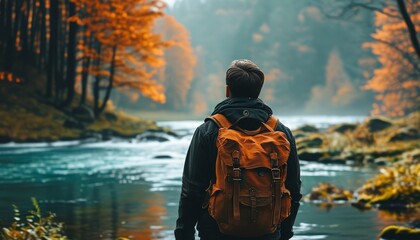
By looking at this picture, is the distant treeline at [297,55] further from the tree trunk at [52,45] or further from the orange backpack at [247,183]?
the orange backpack at [247,183]

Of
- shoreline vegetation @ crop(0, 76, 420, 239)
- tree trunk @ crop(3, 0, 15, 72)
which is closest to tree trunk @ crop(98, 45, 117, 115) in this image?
shoreline vegetation @ crop(0, 76, 420, 239)

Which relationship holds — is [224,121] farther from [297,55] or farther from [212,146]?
[297,55]

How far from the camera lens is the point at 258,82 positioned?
Result: 3.88m

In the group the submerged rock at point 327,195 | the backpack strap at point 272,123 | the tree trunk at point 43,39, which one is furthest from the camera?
the tree trunk at point 43,39

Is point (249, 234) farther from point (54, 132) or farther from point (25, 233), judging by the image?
point (54, 132)

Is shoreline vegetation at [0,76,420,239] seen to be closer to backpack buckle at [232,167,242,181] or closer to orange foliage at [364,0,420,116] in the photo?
orange foliage at [364,0,420,116]

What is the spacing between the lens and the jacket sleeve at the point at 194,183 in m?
3.73

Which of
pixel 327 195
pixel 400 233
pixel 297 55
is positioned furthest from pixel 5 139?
pixel 297 55

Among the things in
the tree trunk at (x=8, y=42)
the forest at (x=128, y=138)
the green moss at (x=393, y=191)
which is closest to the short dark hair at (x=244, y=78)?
the forest at (x=128, y=138)

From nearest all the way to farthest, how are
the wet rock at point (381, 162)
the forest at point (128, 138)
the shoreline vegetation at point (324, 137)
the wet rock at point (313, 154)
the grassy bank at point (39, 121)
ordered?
the forest at point (128, 138) < the shoreline vegetation at point (324, 137) < the wet rock at point (381, 162) < the wet rock at point (313, 154) < the grassy bank at point (39, 121)

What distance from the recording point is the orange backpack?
3.61 metres

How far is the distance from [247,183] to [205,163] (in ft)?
0.88

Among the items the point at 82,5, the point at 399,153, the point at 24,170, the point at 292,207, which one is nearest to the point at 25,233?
the point at 292,207

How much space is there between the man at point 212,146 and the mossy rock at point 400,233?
18.3 ft
